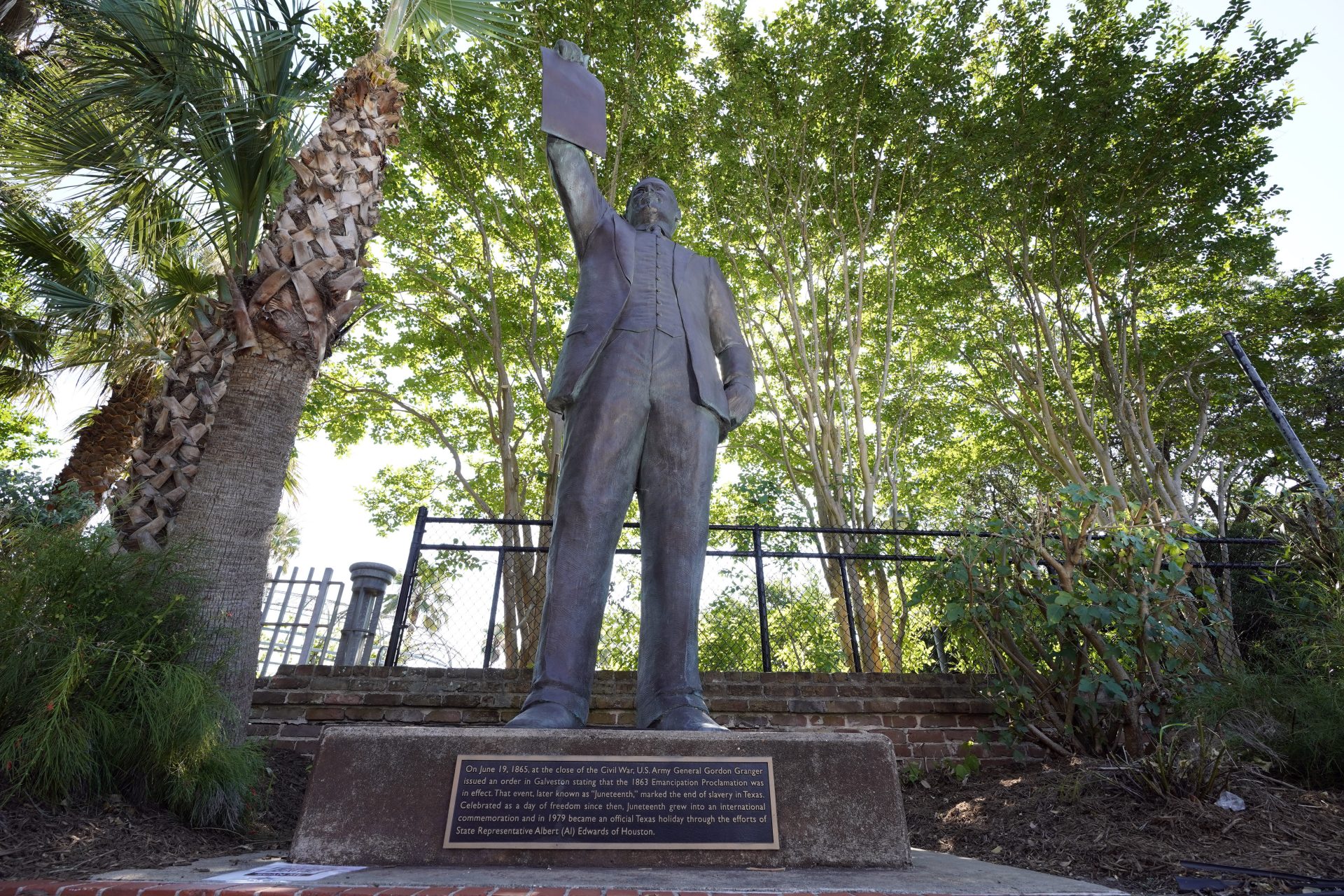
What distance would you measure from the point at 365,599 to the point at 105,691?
4.43m

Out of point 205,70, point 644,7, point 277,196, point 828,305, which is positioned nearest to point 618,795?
point 277,196

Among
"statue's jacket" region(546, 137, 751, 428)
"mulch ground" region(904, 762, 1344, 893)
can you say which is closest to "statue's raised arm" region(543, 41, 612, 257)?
"statue's jacket" region(546, 137, 751, 428)

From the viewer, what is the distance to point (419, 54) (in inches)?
398

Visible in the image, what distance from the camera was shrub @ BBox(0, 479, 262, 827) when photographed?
107 inches

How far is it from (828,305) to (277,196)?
7.63m

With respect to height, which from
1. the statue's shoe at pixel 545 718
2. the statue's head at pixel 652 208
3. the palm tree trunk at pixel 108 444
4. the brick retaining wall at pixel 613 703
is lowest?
the statue's shoe at pixel 545 718

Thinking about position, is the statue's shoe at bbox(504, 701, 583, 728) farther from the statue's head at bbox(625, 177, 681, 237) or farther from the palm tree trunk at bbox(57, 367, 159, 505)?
the palm tree trunk at bbox(57, 367, 159, 505)

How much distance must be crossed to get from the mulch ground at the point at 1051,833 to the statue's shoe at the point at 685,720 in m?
1.40

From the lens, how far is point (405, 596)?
5906mm

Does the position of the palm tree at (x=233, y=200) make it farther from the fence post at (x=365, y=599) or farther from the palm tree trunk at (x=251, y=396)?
the fence post at (x=365, y=599)

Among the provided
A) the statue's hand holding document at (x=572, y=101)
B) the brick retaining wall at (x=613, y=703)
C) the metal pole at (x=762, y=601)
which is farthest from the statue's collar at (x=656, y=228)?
the metal pole at (x=762, y=601)

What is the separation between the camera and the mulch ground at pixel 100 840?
2.33 m

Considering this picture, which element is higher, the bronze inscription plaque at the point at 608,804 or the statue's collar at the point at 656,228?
the statue's collar at the point at 656,228

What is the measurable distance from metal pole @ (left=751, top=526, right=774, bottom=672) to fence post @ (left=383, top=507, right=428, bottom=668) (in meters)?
2.82
